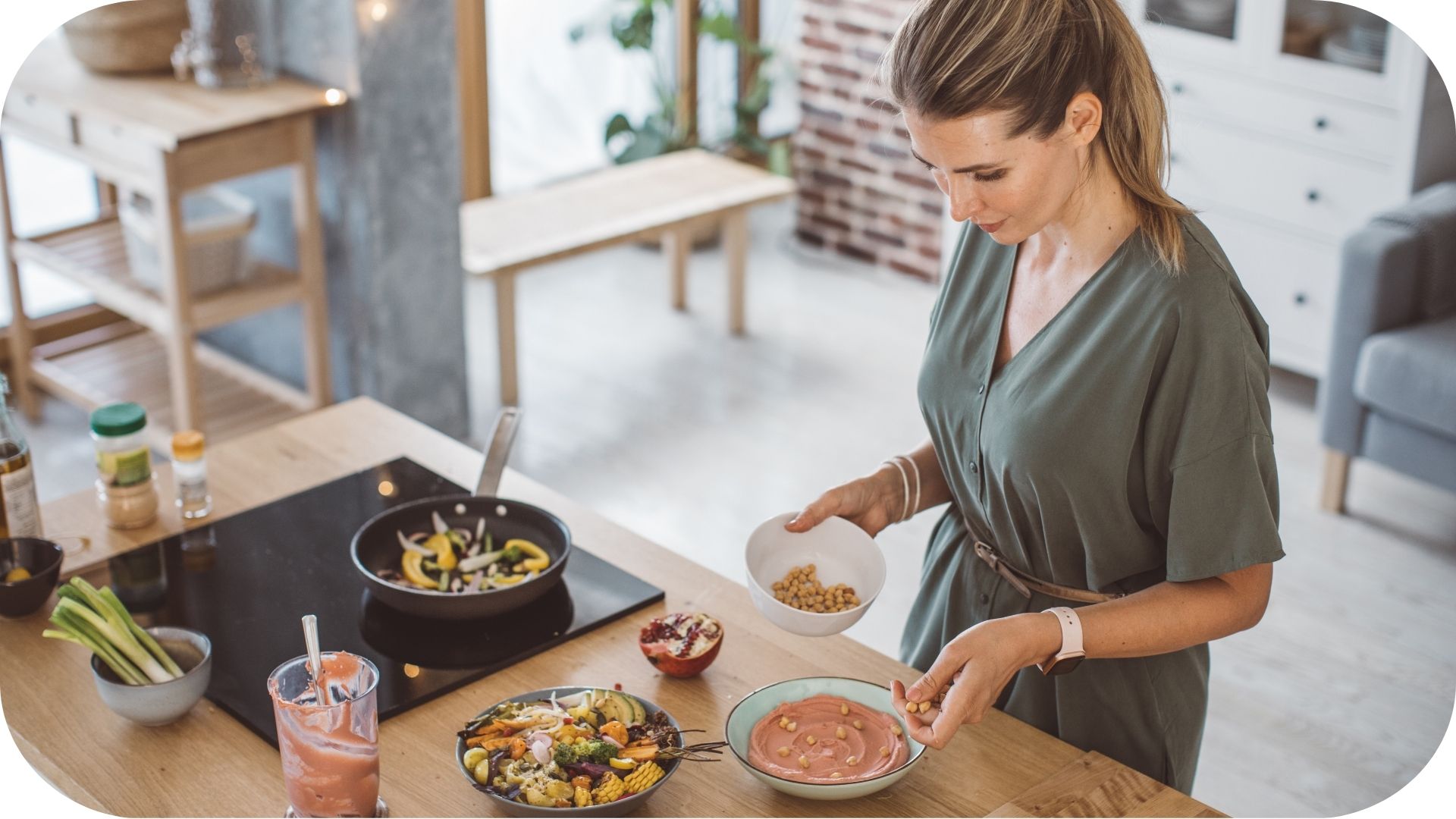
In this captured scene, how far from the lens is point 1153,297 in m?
1.53

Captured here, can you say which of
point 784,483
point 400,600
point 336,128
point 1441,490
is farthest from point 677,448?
point 400,600

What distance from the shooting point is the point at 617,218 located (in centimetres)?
445

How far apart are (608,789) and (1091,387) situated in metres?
0.65

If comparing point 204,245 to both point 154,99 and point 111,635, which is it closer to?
point 154,99

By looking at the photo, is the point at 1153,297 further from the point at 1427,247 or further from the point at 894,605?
the point at 1427,247

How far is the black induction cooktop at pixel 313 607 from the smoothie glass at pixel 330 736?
18 centimetres

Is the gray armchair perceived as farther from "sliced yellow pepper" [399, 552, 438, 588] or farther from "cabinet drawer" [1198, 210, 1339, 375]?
"sliced yellow pepper" [399, 552, 438, 588]

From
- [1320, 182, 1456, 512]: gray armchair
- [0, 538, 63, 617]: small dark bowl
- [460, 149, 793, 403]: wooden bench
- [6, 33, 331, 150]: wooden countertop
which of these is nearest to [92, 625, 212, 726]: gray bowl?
[0, 538, 63, 617]: small dark bowl

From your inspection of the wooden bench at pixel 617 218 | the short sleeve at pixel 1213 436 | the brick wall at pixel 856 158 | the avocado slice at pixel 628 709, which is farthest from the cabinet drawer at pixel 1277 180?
the avocado slice at pixel 628 709

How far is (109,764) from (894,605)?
2.14 m

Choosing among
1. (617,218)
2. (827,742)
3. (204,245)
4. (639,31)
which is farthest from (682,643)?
(639,31)

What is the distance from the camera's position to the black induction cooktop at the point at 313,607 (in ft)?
5.54

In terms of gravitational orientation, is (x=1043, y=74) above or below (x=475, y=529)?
above

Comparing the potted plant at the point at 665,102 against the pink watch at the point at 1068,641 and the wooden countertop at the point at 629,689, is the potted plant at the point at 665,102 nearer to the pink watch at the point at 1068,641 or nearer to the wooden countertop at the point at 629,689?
the wooden countertop at the point at 629,689
